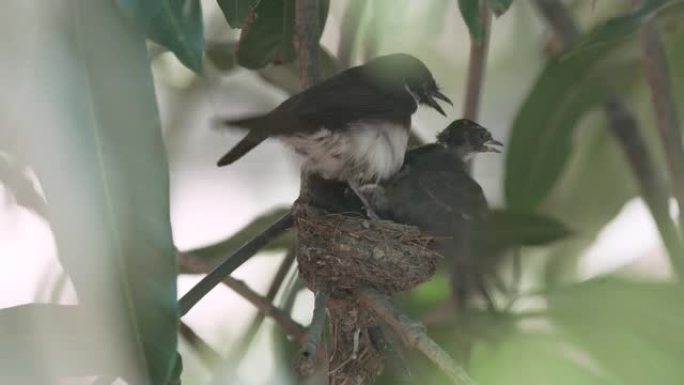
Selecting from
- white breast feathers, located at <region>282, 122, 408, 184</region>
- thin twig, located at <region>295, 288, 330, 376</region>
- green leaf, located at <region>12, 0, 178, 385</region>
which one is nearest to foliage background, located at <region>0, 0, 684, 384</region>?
green leaf, located at <region>12, 0, 178, 385</region>

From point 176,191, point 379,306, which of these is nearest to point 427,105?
point 176,191

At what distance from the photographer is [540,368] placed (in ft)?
4.48

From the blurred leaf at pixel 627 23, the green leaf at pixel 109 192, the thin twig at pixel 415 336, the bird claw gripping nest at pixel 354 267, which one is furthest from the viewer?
the bird claw gripping nest at pixel 354 267

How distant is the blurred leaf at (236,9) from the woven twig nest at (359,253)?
1.89 feet

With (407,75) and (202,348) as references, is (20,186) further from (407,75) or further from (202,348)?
(407,75)

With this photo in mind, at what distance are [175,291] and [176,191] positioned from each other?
A: 1.53 meters

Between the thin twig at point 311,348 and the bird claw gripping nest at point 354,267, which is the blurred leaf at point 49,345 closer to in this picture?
the thin twig at point 311,348

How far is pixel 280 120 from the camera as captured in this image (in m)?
2.13

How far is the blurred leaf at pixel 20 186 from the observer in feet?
6.21

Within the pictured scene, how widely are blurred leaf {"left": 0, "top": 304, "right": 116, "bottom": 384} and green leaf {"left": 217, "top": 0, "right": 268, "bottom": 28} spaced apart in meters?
0.43

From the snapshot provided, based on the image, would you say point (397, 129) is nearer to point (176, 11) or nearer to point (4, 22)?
point (176, 11)

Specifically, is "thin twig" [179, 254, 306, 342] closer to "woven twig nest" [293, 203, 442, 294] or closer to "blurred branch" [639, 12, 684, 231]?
"woven twig nest" [293, 203, 442, 294]

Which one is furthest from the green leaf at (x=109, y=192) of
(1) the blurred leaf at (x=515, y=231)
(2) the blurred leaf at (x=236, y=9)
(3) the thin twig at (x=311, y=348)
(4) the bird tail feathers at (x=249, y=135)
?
(1) the blurred leaf at (x=515, y=231)

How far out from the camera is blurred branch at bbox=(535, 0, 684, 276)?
2768 mm
